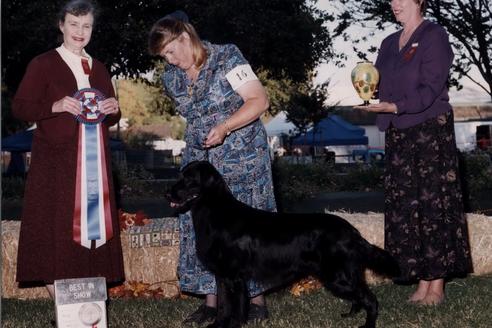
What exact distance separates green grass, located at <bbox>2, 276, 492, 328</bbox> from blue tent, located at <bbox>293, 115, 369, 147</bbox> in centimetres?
1885

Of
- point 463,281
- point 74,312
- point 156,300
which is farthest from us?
point 463,281

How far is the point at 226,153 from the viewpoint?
435 cm

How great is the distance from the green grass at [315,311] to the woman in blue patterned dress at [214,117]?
10.5 inches

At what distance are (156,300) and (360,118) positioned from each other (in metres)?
48.2

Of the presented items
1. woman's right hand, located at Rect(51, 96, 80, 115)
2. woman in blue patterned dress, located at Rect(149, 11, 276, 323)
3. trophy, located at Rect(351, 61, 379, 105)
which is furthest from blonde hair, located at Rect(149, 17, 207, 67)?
trophy, located at Rect(351, 61, 379, 105)

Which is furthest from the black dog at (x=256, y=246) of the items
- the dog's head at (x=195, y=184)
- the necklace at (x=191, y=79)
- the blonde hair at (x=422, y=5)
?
the blonde hair at (x=422, y=5)

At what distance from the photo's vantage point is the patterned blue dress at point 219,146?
4.24 metres

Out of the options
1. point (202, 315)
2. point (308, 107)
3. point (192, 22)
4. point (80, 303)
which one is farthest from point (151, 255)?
point (308, 107)

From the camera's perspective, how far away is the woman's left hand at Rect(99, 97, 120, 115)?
4223 mm

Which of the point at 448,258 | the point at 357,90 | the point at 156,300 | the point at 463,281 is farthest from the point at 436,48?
the point at 156,300

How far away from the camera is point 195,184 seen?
402 centimetres

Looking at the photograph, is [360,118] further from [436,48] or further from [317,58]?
[436,48]

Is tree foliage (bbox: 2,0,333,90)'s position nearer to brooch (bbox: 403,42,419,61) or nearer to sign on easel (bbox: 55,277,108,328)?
brooch (bbox: 403,42,419,61)

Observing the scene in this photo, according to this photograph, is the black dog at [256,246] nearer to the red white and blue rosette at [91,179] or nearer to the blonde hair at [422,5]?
the red white and blue rosette at [91,179]
